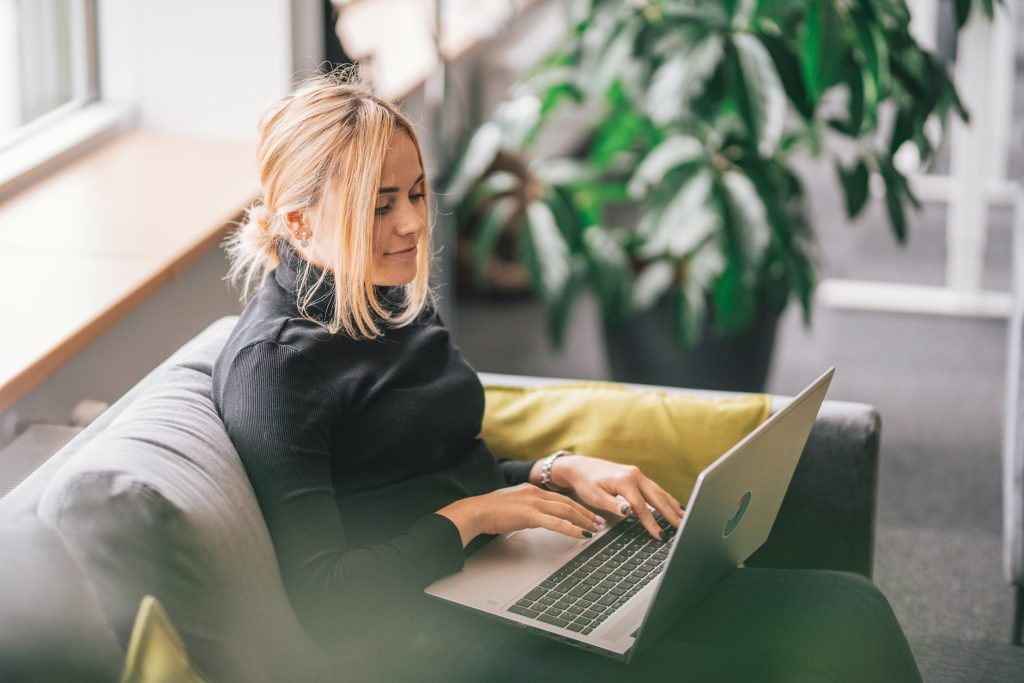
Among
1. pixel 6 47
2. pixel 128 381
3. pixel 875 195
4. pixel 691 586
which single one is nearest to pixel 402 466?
pixel 691 586

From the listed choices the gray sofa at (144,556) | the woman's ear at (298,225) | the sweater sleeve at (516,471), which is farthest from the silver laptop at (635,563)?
the woman's ear at (298,225)

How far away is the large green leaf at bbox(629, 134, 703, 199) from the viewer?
2705mm

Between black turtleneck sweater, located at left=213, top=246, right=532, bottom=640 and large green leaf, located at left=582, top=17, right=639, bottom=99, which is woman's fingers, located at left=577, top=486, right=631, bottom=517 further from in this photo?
large green leaf, located at left=582, top=17, right=639, bottom=99

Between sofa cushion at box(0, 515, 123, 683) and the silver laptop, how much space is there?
39 cm

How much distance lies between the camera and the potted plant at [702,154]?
245cm

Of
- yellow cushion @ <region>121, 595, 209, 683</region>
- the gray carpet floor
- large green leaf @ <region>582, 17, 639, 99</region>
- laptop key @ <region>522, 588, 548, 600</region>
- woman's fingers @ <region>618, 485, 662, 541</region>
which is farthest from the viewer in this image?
large green leaf @ <region>582, 17, 639, 99</region>

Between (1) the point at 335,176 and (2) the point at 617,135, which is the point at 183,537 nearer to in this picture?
(1) the point at 335,176

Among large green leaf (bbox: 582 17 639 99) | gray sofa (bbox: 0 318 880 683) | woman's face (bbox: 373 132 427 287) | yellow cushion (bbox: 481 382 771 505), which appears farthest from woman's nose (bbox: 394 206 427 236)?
large green leaf (bbox: 582 17 639 99)

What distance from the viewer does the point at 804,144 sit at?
2965mm

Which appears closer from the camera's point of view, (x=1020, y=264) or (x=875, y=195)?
(x=1020, y=264)

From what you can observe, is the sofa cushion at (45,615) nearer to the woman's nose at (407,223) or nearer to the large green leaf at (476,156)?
the woman's nose at (407,223)

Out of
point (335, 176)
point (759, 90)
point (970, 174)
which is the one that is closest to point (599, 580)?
point (335, 176)

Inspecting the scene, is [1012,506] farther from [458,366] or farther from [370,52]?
[370,52]

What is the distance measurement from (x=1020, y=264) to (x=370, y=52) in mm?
1673
